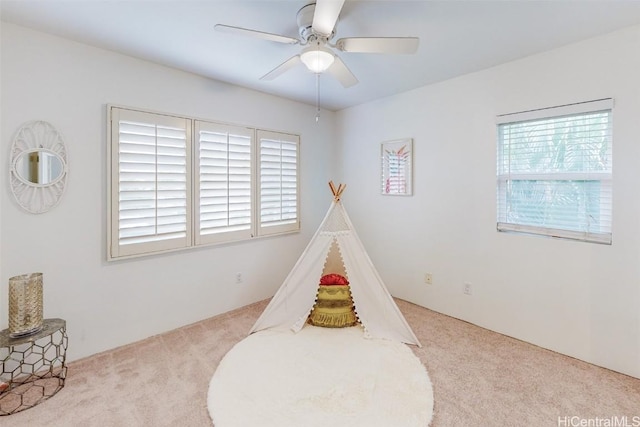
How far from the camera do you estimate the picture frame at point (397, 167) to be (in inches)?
138

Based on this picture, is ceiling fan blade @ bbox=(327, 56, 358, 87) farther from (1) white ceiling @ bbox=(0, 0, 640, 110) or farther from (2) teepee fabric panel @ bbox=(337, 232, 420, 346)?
(2) teepee fabric panel @ bbox=(337, 232, 420, 346)

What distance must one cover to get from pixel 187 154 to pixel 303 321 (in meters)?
1.99

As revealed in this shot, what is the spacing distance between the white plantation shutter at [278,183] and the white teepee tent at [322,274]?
991 millimetres

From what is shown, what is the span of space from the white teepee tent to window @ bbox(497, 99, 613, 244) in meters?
1.34

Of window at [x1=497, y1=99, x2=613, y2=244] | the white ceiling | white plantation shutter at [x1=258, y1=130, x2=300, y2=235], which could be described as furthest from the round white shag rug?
the white ceiling

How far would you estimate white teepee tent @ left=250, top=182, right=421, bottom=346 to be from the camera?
2748mm

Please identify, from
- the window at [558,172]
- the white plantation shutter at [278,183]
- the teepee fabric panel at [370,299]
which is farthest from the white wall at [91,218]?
the window at [558,172]

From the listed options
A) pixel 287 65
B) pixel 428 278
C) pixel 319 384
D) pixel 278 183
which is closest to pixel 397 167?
pixel 428 278

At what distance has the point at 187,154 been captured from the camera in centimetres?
294

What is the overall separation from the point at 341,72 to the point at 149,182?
1935 mm

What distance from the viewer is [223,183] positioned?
3.23 metres

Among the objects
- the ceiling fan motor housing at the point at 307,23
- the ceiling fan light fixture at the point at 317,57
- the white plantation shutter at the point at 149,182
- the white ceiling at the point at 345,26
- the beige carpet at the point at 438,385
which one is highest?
the white ceiling at the point at 345,26

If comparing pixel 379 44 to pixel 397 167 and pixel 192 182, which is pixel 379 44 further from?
pixel 192 182

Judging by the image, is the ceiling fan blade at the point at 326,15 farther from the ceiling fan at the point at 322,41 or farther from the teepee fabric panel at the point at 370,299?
the teepee fabric panel at the point at 370,299
